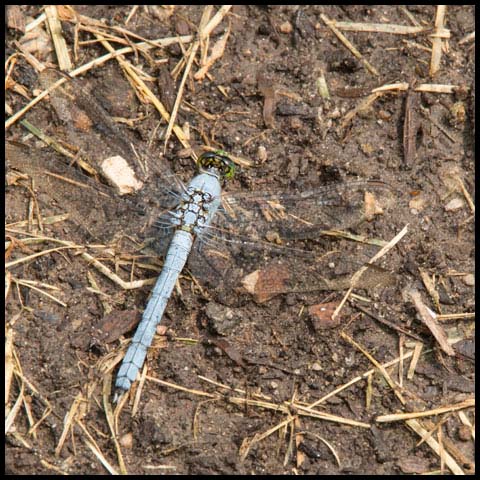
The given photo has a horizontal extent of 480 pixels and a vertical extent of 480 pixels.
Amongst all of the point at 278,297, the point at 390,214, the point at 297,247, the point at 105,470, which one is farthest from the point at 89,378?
the point at 390,214

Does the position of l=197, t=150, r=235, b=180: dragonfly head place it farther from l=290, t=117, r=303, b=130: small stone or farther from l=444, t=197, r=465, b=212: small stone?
l=444, t=197, r=465, b=212: small stone

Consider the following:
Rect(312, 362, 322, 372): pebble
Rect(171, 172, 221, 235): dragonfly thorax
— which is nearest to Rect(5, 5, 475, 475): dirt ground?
Rect(312, 362, 322, 372): pebble

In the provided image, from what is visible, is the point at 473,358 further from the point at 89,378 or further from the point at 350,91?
the point at 89,378

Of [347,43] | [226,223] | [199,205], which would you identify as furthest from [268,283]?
[347,43]

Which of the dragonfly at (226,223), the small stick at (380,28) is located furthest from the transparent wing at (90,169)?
A: the small stick at (380,28)

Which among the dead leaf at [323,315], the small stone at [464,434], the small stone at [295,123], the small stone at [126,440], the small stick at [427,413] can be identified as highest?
the small stone at [295,123]

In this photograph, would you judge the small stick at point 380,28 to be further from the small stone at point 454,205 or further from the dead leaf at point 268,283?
the dead leaf at point 268,283
